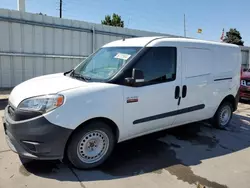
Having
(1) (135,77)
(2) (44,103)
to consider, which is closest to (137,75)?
(1) (135,77)

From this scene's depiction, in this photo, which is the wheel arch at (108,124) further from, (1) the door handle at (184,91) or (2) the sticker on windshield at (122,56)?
(1) the door handle at (184,91)

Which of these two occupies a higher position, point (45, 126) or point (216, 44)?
point (216, 44)

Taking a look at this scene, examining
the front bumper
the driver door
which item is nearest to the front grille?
the front bumper

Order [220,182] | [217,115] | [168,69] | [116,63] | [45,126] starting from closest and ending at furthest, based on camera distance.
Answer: [45,126] → [220,182] → [116,63] → [168,69] → [217,115]

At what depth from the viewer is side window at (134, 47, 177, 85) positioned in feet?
12.3

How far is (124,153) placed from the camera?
3951mm

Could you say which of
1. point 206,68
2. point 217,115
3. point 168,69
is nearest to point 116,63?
point 168,69

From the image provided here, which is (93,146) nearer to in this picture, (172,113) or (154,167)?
(154,167)

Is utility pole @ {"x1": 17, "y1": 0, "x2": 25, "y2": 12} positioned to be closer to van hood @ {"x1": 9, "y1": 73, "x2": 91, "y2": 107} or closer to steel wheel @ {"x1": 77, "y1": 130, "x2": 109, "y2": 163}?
van hood @ {"x1": 9, "y1": 73, "x2": 91, "y2": 107}

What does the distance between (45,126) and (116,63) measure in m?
1.48

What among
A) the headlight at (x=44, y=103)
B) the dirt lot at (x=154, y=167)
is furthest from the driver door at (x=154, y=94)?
the headlight at (x=44, y=103)

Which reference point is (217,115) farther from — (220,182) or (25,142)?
(25,142)

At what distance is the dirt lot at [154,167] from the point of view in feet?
10.0

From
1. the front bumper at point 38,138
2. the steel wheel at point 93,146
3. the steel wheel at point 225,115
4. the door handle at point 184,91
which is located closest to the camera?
the front bumper at point 38,138
